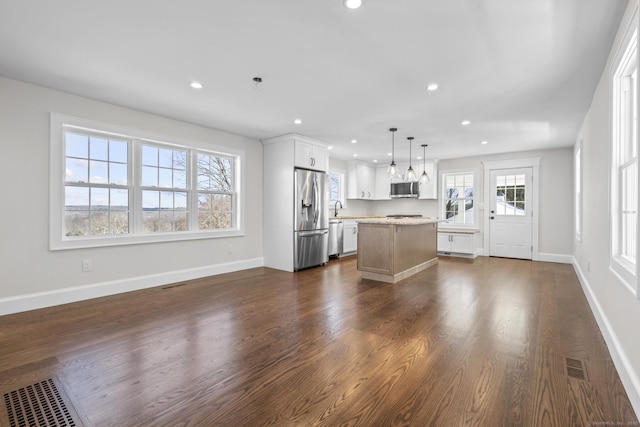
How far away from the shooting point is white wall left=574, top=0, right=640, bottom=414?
180 centimetres

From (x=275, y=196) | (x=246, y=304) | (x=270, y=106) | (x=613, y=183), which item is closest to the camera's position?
(x=613, y=183)

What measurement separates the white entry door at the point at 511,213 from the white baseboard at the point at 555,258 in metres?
0.20

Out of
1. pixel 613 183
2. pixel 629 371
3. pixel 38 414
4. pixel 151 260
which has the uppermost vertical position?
pixel 613 183

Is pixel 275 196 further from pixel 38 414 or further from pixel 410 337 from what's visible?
pixel 38 414

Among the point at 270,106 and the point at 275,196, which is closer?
the point at 270,106

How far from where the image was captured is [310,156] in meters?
5.64

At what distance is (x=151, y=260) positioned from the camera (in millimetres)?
4211

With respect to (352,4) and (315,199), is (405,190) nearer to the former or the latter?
(315,199)

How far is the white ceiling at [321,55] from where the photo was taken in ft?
6.65

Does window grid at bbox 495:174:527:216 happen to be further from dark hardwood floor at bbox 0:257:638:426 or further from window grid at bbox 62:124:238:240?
window grid at bbox 62:124:238:240

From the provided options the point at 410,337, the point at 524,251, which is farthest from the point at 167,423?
the point at 524,251

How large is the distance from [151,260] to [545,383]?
14.7 ft

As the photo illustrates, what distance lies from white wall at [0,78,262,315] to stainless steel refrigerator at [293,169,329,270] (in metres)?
2.15

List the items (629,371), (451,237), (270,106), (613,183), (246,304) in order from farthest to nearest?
1. (451,237)
2. (270,106)
3. (246,304)
4. (613,183)
5. (629,371)
